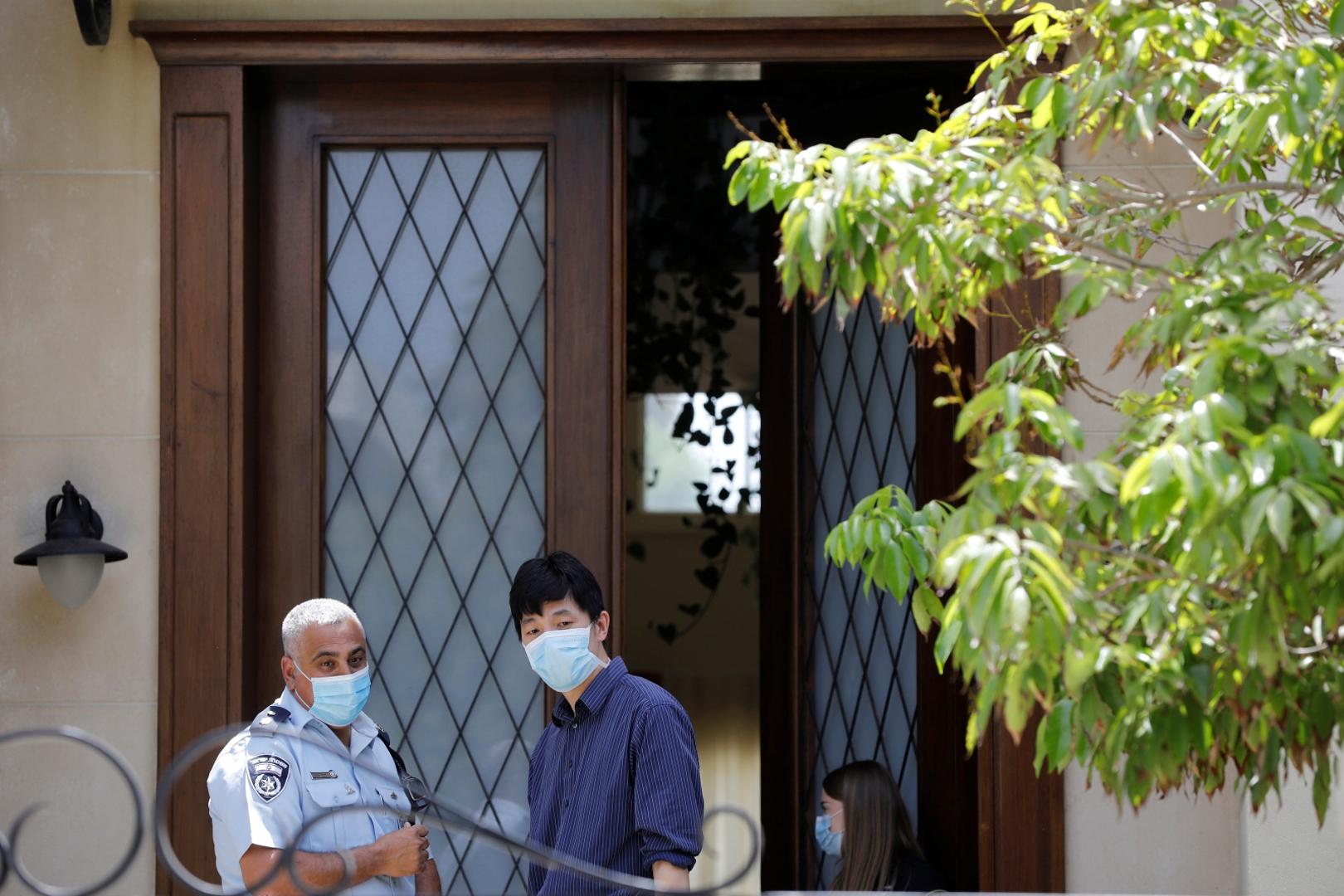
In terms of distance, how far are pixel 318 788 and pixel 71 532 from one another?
1103mm

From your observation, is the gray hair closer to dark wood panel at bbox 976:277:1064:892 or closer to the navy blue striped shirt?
the navy blue striped shirt

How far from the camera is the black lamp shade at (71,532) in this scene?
3.51 metres

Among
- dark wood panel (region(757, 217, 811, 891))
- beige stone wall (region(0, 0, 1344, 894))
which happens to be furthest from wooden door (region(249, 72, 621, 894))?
dark wood panel (region(757, 217, 811, 891))

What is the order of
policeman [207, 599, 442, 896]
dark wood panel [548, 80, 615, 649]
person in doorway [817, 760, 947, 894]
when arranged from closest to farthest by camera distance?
policeman [207, 599, 442, 896] → dark wood panel [548, 80, 615, 649] → person in doorway [817, 760, 947, 894]

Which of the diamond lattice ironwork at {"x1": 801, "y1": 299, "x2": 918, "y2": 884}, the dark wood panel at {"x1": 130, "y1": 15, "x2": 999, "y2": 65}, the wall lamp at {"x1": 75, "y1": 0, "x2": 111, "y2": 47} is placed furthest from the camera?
the diamond lattice ironwork at {"x1": 801, "y1": 299, "x2": 918, "y2": 884}

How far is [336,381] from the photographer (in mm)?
3926

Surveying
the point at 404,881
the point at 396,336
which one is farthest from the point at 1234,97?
the point at 396,336

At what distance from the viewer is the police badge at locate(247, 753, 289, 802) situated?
2771 millimetres

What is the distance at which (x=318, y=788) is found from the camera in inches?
112

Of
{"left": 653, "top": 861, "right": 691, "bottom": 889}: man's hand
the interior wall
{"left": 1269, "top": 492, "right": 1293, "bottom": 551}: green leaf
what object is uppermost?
the interior wall

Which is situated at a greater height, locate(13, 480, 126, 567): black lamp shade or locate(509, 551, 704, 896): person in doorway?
locate(13, 480, 126, 567): black lamp shade

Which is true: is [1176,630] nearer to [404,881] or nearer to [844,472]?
[404,881]

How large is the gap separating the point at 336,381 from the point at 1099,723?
2395mm

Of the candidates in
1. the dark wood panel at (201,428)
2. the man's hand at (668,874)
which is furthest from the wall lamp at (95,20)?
the man's hand at (668,874)
